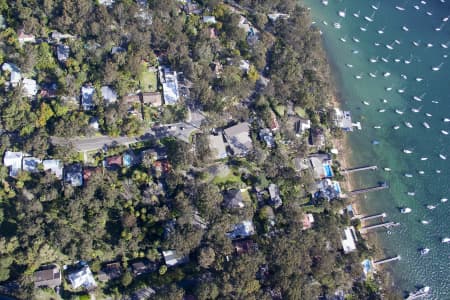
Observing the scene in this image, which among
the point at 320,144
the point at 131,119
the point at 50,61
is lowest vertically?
the point at 320,144

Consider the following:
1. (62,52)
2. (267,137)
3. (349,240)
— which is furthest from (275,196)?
(62,52)

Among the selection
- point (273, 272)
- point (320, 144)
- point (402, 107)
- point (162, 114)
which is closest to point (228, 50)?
point (162, 114)

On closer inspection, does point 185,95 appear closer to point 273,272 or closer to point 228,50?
point 228,50

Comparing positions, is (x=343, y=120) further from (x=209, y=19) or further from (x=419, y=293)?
(x=209, y=19)

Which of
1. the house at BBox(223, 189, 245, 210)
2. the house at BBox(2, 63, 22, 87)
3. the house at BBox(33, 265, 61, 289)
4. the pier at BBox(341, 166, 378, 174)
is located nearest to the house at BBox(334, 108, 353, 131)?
the pier at BBox(341, 166, 378, 174)

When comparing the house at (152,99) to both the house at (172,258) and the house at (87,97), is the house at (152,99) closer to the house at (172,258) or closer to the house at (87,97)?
the house at (87,97)

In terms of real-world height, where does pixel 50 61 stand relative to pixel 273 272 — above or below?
above

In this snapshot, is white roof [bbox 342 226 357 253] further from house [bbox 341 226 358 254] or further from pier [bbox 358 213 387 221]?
pier [bbox 358 213 387 221]

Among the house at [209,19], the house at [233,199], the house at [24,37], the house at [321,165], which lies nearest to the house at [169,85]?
the house at [209,19]
